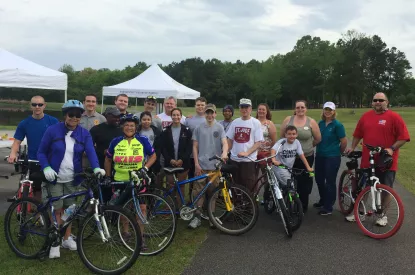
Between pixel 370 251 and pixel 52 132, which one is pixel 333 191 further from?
pixel 52 132

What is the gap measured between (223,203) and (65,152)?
2.22 metres

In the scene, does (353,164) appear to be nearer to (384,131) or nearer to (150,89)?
(384,131)

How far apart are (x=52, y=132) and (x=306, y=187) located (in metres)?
4.00

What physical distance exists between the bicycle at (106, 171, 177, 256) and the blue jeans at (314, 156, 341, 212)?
2900mm

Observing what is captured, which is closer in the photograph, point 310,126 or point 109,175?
point 109,175

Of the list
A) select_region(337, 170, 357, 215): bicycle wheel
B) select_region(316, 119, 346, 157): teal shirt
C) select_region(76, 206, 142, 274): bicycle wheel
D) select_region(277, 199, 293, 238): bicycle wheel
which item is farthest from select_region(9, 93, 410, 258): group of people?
select_region(277, 199, 293, 238): bicycle wheel

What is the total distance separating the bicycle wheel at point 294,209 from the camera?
511cm

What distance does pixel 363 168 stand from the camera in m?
5.49

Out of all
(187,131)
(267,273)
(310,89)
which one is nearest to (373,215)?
(267,273)

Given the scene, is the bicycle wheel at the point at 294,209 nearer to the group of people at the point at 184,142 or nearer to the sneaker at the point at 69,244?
the group of people at the point at 184,142

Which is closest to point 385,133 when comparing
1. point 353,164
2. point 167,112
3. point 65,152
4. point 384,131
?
point 384,131

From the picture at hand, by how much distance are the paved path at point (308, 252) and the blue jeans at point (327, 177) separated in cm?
53

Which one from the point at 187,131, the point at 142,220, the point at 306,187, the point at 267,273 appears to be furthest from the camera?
the point at 306,187

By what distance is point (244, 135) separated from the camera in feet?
18.4
